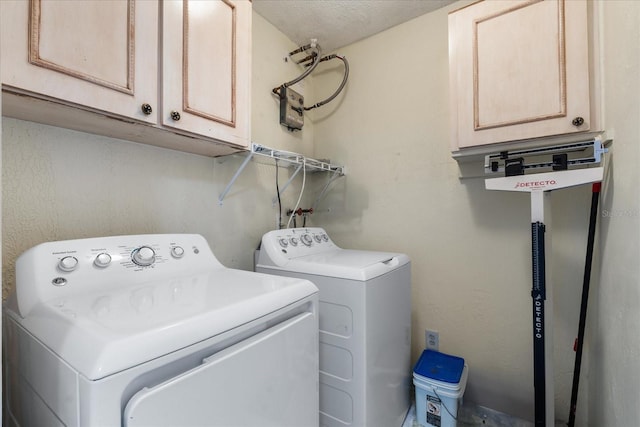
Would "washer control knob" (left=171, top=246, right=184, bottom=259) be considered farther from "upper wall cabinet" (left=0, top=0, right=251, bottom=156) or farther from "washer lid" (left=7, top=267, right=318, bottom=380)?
"upper wall cabinet" (left=0, top=0, right=251, bottom=156)

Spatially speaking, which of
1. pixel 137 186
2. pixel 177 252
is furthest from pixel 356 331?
pixel 137 186

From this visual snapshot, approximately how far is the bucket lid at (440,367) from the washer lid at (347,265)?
0.61m

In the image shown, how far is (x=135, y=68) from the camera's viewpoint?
1003 mm

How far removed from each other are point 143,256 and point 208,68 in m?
0.81

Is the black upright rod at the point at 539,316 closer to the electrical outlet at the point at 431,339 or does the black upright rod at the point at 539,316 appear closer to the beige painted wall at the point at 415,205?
the beige painted wall at the point at 415,205

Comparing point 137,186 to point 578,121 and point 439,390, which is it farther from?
point 578,121

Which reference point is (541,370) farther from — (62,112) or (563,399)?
(62,112)

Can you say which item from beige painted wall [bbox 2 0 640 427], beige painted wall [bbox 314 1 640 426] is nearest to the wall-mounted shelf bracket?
beige painted wall [bbox 2 0 640 427]

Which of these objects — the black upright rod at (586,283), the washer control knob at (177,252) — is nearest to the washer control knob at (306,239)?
the washer control knob at (177,252)

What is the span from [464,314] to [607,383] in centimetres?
70

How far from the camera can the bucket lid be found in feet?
5.16

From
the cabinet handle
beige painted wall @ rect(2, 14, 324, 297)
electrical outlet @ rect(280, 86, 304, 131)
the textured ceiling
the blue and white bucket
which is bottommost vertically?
the blue and white bucket

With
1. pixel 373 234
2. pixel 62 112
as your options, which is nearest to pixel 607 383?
pixel 373 234

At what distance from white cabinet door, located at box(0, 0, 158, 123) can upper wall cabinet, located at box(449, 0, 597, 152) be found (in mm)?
1396
